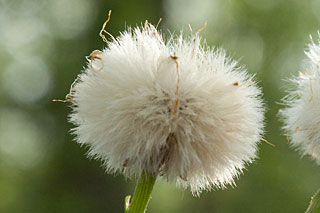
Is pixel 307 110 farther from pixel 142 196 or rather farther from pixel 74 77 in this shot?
pixel 74 77

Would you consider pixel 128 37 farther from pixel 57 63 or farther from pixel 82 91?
pixel 57 63

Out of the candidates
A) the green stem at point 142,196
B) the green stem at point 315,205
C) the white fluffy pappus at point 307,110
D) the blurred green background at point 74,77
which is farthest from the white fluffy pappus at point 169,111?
the blurred green background at point 74,77

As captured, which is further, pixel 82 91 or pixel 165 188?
pixel 165 188

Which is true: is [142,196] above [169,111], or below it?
below

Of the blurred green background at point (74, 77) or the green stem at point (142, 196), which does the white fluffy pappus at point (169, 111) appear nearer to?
the green stem at point (142, 196)

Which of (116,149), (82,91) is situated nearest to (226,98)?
(116,149)

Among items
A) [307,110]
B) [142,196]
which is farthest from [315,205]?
[142,196]
